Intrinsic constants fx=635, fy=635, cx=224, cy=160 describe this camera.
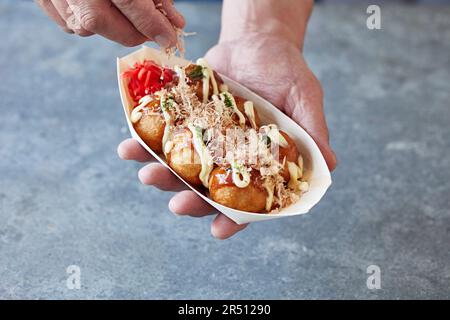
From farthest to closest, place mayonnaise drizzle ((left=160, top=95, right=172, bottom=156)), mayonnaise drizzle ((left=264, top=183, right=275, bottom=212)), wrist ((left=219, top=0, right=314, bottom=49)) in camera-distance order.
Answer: wrist ((left=219, top=0, right=314, bottom=49)) < mayonnaise drizzle ((left=160, top=95, right=172, bottom=156)) < mayonnaise drizzle ((left=264, top=183, right=275, bottom=212))

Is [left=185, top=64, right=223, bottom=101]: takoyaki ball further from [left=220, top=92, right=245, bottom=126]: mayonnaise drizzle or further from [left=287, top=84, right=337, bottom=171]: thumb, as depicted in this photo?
[left=287, top=84, right=337, bottom=171]: thumb

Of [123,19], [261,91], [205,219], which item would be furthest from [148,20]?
[205,219]

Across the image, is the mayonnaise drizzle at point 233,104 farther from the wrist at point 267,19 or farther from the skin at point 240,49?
the wrist at point 267,19

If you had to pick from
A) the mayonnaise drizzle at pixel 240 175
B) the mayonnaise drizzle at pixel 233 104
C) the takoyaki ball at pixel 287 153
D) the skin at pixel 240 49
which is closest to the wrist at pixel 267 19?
the skin at pixel 240 49

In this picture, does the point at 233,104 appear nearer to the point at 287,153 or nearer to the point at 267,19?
the point at 287,153

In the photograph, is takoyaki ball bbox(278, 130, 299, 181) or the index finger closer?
the index finger

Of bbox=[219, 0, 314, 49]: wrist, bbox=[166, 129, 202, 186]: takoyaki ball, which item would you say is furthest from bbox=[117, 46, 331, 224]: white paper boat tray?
bbox=[219, 0, 314, 49]: wrist
